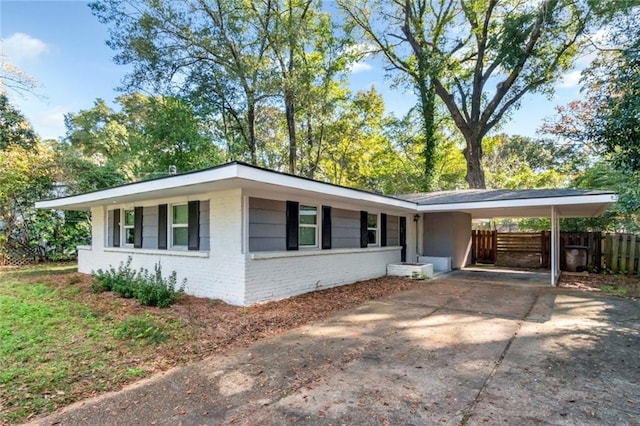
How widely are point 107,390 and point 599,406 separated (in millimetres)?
4249

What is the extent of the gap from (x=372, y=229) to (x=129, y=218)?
6960 mm

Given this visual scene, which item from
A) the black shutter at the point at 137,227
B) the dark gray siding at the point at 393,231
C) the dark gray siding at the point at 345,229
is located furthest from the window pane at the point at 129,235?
the dark gray siding at the point at 393,231

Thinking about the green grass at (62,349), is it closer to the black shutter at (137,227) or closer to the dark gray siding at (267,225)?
the dark gray siding at (267,225)

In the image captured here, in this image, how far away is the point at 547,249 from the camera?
1291cm

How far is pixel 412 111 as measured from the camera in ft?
67.2

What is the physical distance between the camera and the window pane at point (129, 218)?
30.8 feet

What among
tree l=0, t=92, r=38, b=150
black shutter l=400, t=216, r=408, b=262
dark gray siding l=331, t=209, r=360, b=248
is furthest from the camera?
tree l=0, t=92, r=38, b=150

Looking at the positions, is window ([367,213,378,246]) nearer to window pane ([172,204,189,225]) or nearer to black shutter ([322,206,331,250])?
black shutter ([322,206,331,250])

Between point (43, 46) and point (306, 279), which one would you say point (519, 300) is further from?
point (43, 46)

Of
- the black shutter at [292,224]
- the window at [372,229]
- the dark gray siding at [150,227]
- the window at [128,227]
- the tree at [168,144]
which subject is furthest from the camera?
the tree at [168,144]

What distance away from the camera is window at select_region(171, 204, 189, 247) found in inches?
298

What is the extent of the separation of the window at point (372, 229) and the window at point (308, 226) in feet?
8.43

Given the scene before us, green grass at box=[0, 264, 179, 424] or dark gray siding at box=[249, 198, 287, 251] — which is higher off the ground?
dark gray siding at box=[249, 198, 287, 251]

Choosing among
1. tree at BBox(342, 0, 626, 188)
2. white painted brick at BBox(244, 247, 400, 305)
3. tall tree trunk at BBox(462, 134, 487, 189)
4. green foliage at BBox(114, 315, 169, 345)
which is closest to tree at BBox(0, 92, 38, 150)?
green foliage at BBox(114, 315, 169, 345)
